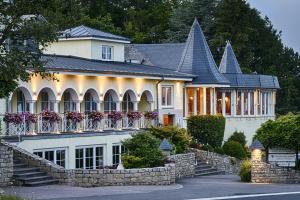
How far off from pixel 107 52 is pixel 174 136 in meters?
8.49

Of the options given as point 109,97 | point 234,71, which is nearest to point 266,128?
point 109,97

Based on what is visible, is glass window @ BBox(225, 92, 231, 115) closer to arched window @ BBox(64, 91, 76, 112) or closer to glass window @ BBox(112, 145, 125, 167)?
glass window @ BBox(112, 145, 125, 167)

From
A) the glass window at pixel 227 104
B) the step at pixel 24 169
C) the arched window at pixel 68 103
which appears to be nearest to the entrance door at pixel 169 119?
the glass window at pixel 227 104

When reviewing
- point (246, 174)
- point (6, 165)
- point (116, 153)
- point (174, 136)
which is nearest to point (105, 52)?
point (174, 136)

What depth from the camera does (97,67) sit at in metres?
41.7

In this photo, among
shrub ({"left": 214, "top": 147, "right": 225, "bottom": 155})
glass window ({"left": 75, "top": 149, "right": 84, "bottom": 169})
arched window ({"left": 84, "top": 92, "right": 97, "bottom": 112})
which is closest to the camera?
glass window ({"left": 75, "top": 149, "right": 84, "bottom": 169})

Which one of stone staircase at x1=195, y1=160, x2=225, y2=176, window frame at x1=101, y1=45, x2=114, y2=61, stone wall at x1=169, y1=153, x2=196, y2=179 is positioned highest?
window frame at x1=101, y1=45, x2=114, y2=61

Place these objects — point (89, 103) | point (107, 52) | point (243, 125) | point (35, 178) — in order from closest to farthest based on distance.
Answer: point (35, 178) < point (89, 103) < point (107, 52) < point (243, 125)

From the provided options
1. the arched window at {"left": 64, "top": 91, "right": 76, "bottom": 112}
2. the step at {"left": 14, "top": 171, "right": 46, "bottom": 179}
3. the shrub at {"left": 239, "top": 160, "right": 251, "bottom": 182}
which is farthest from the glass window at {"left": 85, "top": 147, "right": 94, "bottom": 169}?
the step at {"left": 14, "top": 171, "right": 46, "bottom": 179}

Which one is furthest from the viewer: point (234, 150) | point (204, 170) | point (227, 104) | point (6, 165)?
point (227, 104)

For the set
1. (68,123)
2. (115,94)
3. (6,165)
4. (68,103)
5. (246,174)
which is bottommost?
(246,174)

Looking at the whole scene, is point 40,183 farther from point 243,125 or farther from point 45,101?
point 243,125

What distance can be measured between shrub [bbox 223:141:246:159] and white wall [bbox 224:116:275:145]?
3712 mm

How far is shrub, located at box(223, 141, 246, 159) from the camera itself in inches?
1977
